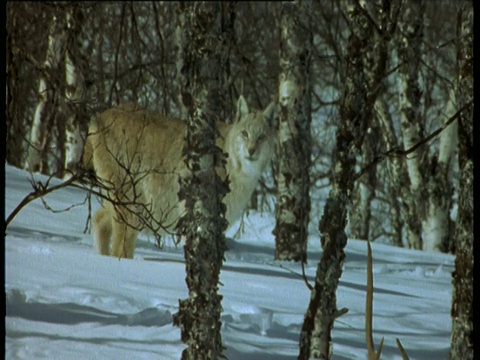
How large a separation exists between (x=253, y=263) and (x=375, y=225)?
1862 centimetres

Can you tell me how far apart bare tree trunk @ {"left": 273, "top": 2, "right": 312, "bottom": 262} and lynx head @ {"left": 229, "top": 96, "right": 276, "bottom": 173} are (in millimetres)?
659

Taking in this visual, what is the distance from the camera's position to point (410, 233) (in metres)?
16.6

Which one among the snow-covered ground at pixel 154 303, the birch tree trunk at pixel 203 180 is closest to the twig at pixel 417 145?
the birch tree trunk at pixel 203 180

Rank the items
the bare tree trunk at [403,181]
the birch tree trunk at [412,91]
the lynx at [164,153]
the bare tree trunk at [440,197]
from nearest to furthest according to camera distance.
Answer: the lynx at [164,153] → the birch tree trunk at [412,91] → the bare tree trunk at [440,197] → the bare tree trunk at [403,181]

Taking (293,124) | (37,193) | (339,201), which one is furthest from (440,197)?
(37,193)

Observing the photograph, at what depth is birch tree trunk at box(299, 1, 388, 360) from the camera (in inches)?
218

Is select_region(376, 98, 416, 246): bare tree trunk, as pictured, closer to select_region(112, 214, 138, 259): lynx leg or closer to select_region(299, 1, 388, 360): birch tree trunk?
select_region(112, 214, 138, 259): lynx leg

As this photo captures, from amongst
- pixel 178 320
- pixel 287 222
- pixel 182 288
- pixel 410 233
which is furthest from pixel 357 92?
pixel 410 233

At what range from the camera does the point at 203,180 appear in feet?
17.3

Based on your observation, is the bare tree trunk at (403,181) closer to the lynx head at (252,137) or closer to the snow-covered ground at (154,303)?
the snow-covered ground at (154,303)

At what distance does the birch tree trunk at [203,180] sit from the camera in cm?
527

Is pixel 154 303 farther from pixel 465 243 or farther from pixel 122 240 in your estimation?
pixel 122 240

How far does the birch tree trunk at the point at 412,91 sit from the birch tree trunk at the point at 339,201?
26.1 feet

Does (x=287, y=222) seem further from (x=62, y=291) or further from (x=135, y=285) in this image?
(x=62, y=291)
